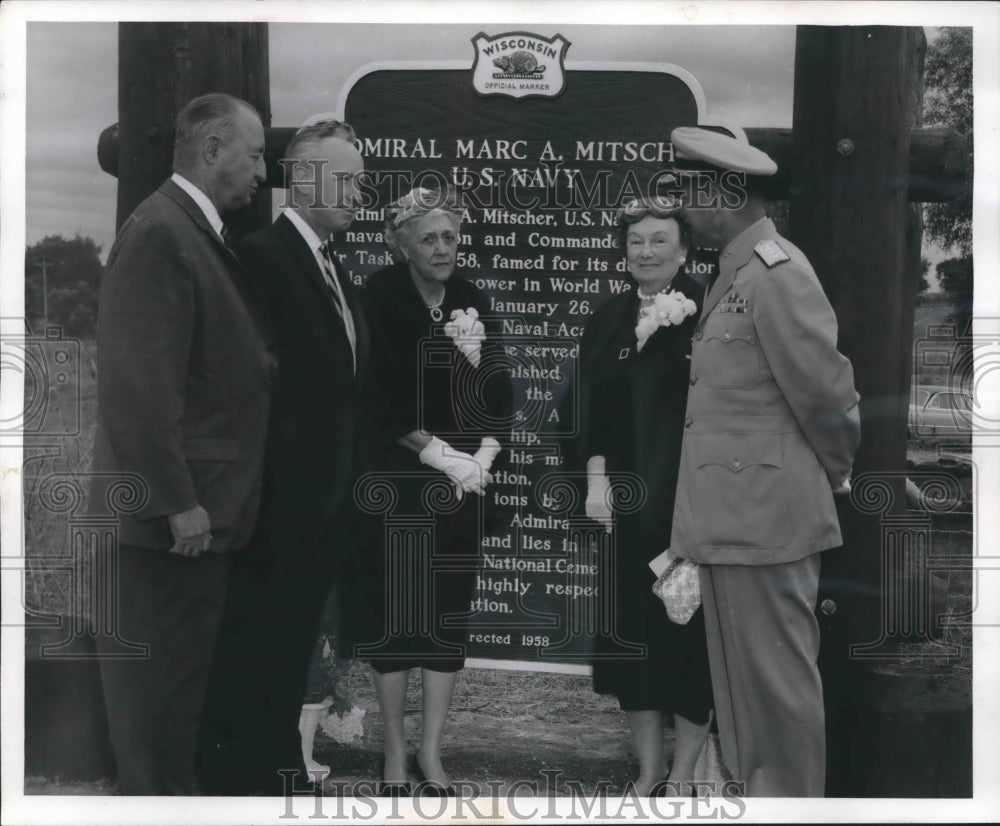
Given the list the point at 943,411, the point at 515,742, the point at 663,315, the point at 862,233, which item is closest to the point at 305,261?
the point at 663,315

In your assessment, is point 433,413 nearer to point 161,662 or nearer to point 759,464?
point 759,464

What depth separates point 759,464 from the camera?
15.3 feet

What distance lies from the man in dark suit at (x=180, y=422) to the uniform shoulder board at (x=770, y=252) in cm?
176

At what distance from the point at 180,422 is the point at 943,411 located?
2709 millimetres

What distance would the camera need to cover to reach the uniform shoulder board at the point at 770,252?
4.67m

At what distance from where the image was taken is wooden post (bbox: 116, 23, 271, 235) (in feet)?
15.9

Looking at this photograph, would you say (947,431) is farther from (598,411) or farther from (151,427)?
(151,427)

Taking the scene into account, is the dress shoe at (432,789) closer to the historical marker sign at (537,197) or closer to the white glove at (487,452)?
the historical marker sign at (537,197)

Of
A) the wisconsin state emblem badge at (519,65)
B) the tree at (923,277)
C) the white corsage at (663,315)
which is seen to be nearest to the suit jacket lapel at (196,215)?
the wisconsin state emblem badge at (519,65)

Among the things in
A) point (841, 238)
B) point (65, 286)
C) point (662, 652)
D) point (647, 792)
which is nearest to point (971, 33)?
point (841, 238)

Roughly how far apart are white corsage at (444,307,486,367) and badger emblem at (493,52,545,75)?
0.88 meters

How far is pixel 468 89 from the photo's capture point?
4.81 metres

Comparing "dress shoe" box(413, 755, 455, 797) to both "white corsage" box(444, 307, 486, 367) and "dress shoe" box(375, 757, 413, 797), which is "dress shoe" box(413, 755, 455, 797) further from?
"white corsage" box(444, 307, 486, 367)

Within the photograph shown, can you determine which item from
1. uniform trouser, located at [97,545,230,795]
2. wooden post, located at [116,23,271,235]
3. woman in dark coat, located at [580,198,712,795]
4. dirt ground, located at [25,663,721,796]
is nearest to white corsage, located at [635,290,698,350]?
woman in dark coat, located at [580,198,712,795]
